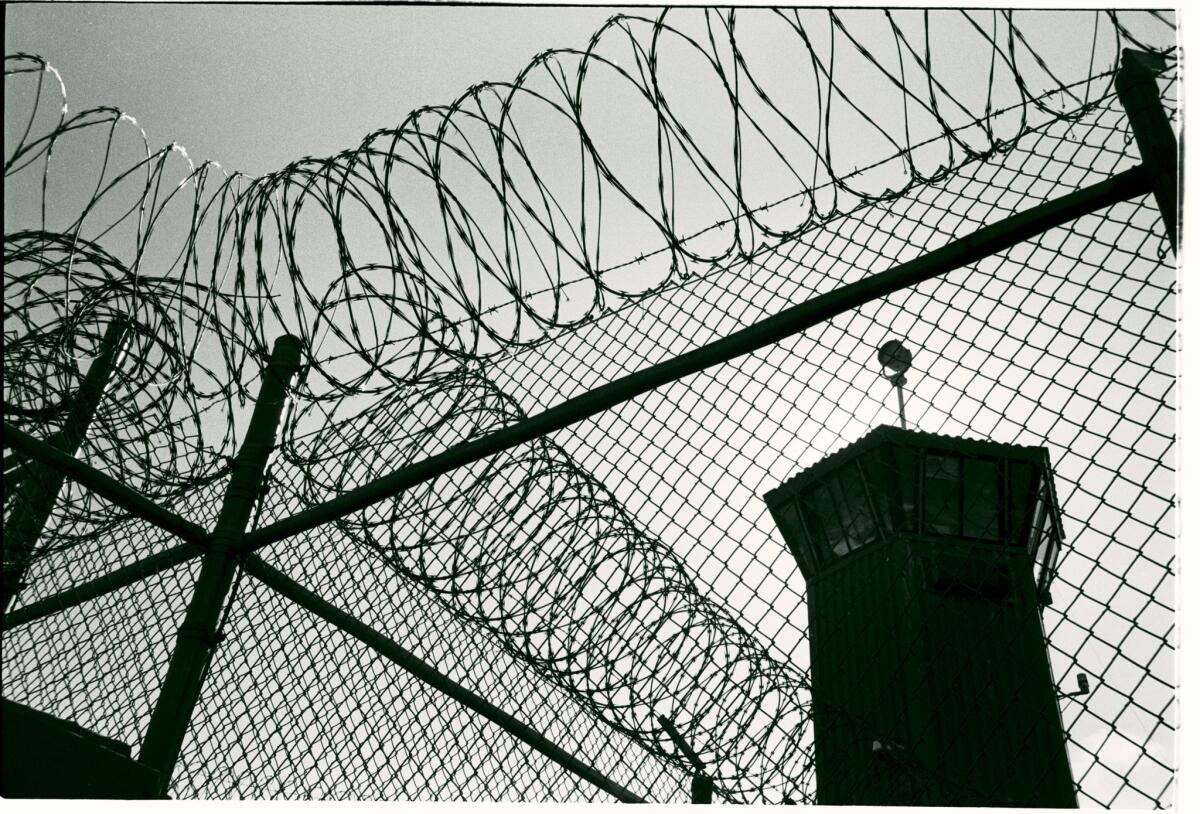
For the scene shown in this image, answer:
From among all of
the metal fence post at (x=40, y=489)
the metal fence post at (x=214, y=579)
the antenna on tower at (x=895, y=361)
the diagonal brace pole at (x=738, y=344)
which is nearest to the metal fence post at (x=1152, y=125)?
the diagonal brace pole at (x=738, y=344)

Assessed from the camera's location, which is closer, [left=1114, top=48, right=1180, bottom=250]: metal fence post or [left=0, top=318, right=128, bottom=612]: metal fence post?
[left=1114, top=48, right=1180, bottom=250]: metal fence post

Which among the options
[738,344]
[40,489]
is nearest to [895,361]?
[738,344]

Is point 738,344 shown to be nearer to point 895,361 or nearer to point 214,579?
point 895,361

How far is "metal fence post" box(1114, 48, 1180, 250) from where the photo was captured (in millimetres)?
2148

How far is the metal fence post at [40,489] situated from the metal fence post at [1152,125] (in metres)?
3.11

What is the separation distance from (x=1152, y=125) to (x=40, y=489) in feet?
11.8

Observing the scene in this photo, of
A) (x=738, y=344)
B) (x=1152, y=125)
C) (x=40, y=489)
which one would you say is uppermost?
(x=1152, y=125)

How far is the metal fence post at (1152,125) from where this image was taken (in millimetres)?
2148

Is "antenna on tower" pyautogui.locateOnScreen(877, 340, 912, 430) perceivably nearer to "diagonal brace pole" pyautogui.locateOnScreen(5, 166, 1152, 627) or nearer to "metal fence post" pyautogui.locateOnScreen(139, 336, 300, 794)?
"diagonal brace pole" pyautogui.locateOnScreen(5, 166, 1152, 627)

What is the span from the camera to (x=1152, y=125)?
7.32 feet

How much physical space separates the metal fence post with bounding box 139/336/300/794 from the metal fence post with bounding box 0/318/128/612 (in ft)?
1.72

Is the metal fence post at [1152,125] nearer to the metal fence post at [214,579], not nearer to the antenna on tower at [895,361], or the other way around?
the antenna on tower at [895,361]

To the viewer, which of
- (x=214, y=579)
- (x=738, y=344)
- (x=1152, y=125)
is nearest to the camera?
(x=1152, y=125)

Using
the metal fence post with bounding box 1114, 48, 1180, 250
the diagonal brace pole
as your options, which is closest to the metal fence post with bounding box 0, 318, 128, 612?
the diagonal brace pole
